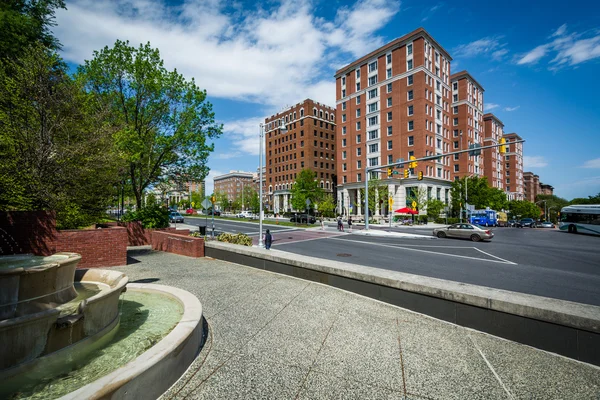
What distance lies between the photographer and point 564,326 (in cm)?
405

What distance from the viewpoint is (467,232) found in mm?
24859

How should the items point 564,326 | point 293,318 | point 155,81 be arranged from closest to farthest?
→ point 564,326
point 293,318
point 155,81

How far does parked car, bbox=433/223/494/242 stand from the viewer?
23.7 meters

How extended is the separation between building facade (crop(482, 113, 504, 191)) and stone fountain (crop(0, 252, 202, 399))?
9470 cm

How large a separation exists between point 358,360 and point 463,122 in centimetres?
8235

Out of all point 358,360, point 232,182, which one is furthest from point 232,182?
point 358,360

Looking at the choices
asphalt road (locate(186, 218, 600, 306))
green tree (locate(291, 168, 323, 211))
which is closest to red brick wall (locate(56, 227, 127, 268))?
asphalt road (locate(186, 218, 600, 306))

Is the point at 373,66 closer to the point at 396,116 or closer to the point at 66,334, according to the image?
the point at 396,116

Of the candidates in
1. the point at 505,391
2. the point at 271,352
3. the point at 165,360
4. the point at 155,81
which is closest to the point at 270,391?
the point at 271,352

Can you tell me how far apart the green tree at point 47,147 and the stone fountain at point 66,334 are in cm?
774

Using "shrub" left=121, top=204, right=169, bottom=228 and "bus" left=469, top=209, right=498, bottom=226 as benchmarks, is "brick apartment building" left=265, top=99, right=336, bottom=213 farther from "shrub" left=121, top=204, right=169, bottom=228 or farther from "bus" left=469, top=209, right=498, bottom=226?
"shrub" left=121, top=204, right=169, bottom=228

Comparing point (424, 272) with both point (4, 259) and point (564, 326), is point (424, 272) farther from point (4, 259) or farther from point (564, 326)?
point (4, 259)

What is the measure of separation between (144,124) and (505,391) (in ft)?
73.7

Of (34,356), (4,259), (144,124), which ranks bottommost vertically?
(34,356)
